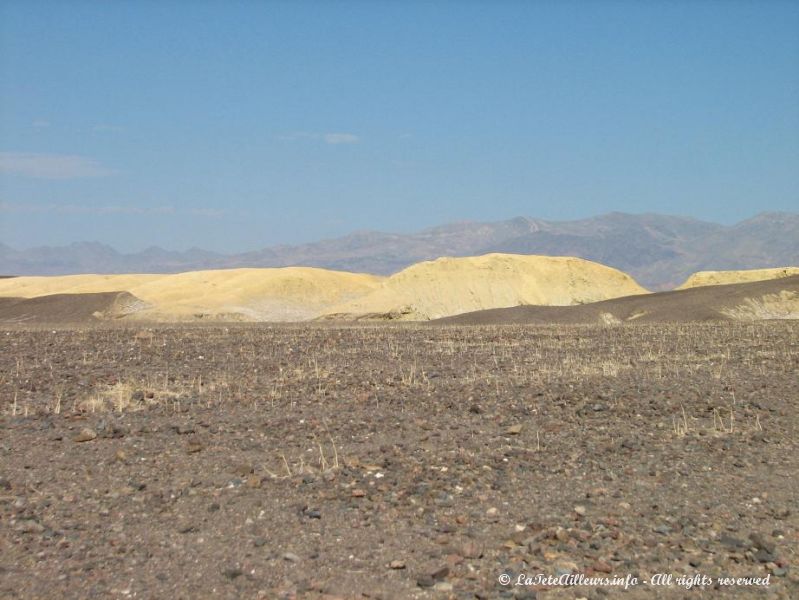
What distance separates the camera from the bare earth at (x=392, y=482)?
7133 millimetres

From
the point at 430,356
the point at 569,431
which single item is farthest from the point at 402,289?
the point at 569,431

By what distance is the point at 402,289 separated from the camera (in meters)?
58.4

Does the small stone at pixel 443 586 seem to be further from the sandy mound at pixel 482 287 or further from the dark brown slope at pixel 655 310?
the sandy mound at pixel 482 287

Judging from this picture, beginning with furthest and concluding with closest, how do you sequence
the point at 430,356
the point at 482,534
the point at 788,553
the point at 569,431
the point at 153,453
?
the point at 430,356 < the point at 569,431 < the point at 153,453 < the point at 482,534 < the point at 788,553

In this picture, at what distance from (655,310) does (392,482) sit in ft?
125

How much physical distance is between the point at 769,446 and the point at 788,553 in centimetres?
424

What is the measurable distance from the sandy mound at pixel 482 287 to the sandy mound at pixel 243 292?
3.84m

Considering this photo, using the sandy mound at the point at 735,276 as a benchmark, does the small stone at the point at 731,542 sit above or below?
below

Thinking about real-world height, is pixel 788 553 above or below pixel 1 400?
below

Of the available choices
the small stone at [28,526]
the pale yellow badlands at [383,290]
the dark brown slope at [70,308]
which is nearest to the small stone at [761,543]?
the small stone at [28,526]

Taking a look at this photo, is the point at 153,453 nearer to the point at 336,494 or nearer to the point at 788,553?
the point at 336,494

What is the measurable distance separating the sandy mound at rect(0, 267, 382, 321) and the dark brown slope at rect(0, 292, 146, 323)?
1535 mm

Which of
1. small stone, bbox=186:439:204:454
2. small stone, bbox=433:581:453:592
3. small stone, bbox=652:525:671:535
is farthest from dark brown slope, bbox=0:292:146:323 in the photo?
small stone, bbox=433:581:453:592

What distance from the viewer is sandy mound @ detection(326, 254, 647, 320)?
5531 centimetres
